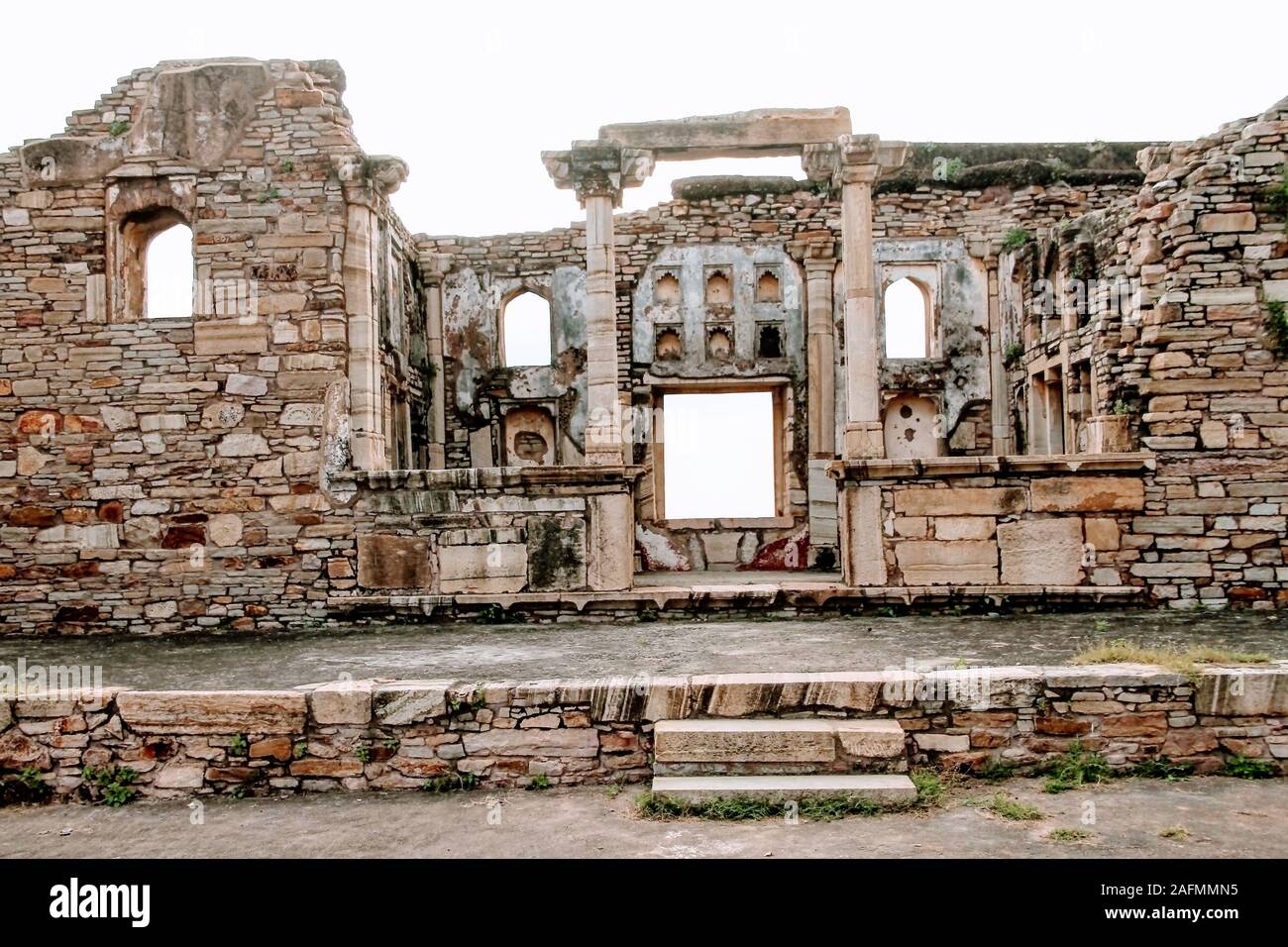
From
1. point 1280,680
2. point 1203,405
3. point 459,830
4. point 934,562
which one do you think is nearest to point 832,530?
point 934,562

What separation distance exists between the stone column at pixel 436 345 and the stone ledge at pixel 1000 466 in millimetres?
8019

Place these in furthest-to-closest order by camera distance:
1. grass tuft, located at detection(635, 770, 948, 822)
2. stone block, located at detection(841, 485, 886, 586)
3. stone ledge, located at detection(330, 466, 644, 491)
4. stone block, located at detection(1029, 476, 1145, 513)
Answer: stone ledge, located at detection(330, 466, 644, 491)
stone block, located at detection(841, 485, 886, 586)
stone block, located at detection(1029, 476, 1145, 513)
grass tuft, located at detection(635, 770, 948, 822)

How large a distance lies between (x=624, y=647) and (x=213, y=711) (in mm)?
3045

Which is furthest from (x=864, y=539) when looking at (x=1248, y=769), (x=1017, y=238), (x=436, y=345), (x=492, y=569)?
(x=436, y=345)

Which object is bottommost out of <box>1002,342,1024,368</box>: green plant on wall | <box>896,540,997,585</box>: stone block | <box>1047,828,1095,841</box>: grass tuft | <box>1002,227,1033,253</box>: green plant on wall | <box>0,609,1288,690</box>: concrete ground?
<box>1047,828,1095,841</box>: grass tuft

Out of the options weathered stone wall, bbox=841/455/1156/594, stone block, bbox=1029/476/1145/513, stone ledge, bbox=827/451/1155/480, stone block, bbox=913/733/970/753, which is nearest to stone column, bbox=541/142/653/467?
stone ledge, bbox=827/451/1155/480

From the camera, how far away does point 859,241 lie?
33.7 feet

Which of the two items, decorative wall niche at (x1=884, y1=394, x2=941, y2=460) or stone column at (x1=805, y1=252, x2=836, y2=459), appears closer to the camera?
stone column at (x1=805, y1=252, x2=836, y2=459)

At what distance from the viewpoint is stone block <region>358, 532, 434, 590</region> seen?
9.30 m

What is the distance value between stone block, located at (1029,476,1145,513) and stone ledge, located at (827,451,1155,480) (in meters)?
0.09

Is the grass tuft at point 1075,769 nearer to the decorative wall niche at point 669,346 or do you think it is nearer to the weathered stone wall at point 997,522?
the weathered stone wall at point 997,522

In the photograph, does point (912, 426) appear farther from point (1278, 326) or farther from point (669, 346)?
point (1278, 326)

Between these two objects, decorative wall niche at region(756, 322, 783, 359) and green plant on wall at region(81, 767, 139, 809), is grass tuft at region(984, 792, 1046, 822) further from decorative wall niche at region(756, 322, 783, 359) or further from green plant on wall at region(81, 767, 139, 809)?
decorative wall niche at region(756, 322, 783, 359)

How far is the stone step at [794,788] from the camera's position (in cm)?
484
